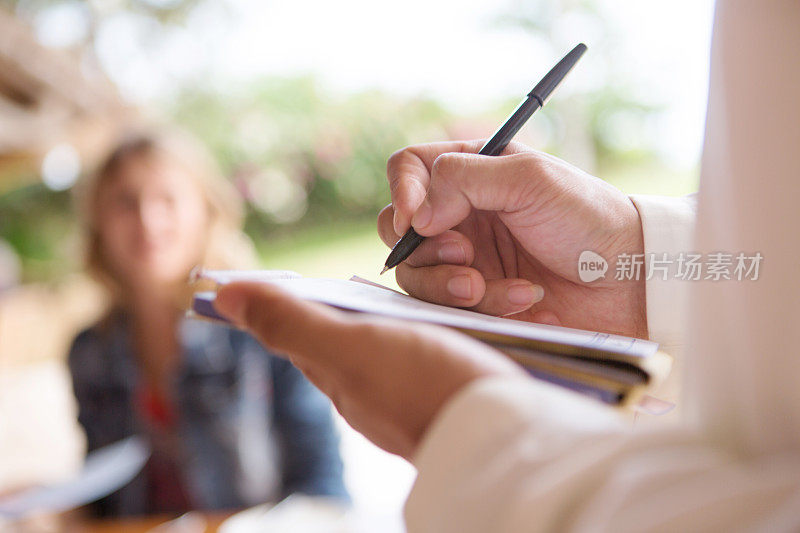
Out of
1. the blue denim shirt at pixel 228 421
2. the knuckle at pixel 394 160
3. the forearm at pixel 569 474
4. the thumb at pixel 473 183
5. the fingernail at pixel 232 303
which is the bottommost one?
the blue denim shirt at pixel 228 421

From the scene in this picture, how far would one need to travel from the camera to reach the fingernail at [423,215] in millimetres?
607

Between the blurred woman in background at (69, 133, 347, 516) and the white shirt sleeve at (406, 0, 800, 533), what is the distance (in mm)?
1002

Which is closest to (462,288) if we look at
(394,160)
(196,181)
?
(394,160)

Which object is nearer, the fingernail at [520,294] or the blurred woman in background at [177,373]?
the fingernail at [520,294]

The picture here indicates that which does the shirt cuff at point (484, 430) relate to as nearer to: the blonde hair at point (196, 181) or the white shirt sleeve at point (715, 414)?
the white shirt sleeve at point (715, 414)

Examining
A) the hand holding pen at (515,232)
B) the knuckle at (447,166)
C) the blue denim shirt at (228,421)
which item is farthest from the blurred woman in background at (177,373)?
the knuckle at (447,166)

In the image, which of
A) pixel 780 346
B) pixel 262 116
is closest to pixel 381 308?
pixel 780 346

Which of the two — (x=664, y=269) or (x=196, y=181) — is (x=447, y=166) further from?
(x=196, y=181)

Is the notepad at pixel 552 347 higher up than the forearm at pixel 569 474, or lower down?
higher up

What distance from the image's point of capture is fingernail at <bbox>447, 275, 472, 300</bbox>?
0.60m

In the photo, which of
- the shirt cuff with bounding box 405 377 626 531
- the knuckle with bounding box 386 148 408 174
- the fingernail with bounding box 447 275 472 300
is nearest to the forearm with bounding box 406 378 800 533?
the shirt cuff with bounding box 405 377 626 531

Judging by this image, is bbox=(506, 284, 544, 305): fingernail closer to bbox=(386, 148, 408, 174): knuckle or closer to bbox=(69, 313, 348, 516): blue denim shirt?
bbox=(386, 148, 408, 174): knuckle

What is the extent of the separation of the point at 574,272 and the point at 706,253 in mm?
359

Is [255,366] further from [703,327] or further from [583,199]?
[703,327]
